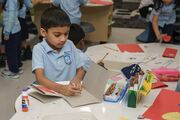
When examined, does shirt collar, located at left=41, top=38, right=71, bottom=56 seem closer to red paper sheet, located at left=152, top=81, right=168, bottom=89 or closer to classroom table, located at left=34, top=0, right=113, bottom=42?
red paper sheet, located at left=152, top=81, right=168, bottom=89

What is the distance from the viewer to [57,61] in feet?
6.26

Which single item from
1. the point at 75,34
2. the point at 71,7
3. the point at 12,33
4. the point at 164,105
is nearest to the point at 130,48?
the point at 75,34

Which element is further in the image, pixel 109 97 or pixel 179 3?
pixel 179 3

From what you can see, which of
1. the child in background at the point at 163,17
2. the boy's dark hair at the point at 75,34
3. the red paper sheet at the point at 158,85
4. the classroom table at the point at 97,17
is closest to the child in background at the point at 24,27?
the classroom table at the point at 97,17

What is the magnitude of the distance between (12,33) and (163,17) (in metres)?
1.49

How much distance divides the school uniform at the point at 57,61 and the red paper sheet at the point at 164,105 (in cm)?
55

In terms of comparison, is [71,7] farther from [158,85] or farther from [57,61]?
[158,85]

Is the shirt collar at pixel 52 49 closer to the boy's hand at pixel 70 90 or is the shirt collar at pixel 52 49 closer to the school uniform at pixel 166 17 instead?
the boy's hand at pixel 70 90

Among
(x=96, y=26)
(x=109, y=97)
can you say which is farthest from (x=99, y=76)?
(x=96, y=26)

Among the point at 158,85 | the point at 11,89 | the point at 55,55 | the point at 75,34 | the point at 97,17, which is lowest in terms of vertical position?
the point at 11,89

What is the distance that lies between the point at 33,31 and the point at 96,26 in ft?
2.94

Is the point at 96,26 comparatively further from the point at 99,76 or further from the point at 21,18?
the point at 99,76

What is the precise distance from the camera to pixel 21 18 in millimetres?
3686

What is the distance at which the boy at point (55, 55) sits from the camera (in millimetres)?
1801
